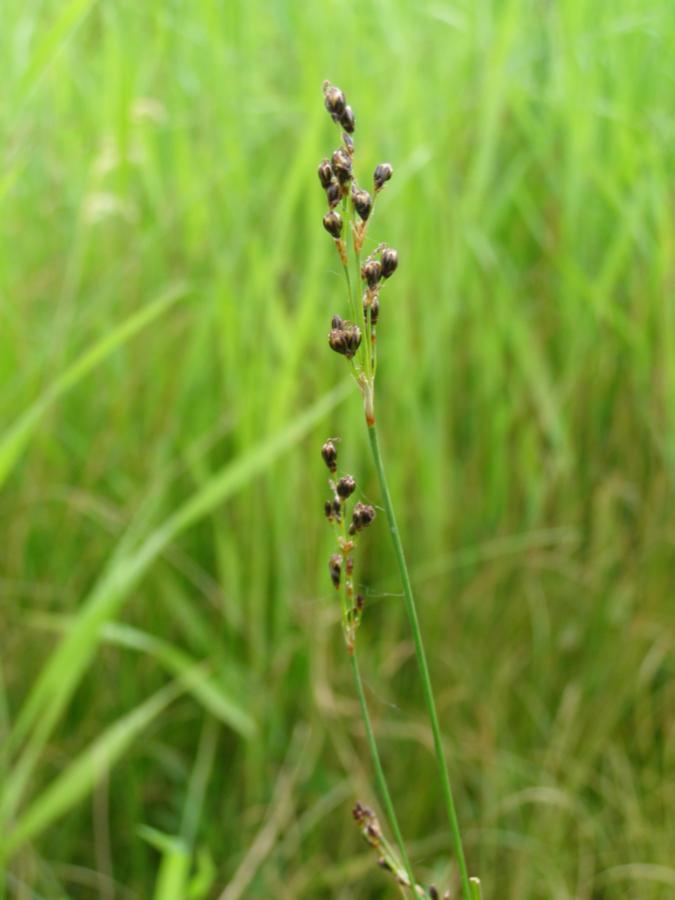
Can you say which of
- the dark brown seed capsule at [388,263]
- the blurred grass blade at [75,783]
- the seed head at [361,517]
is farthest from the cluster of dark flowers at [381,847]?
the blurred grass blade at [75,783]

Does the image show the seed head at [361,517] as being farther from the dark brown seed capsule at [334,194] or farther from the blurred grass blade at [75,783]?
the blurred grass blade at [75,783]

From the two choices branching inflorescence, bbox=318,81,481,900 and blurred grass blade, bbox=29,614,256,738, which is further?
blurred grass blade, bbox=29,614,256,738

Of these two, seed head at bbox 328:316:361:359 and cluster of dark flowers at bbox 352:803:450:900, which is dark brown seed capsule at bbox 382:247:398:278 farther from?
cluster of dark flowers at bbox 352:803:450:900

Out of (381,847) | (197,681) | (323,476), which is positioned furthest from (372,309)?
(323,476)

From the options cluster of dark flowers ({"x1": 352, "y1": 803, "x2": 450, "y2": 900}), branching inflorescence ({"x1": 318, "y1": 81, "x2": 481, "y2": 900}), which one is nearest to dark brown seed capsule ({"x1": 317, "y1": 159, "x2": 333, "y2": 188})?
branching inflorescence ({"x1": 318, "y1": 81, "x2": 481, "y2": 900})

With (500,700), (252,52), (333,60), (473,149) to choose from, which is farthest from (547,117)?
(500,700)

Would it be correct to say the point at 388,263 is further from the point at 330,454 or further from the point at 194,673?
the point at 194,673

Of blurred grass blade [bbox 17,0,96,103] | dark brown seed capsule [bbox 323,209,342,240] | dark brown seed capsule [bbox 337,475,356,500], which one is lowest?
dark brown seed capsule [bbox 337,475,356,500]
